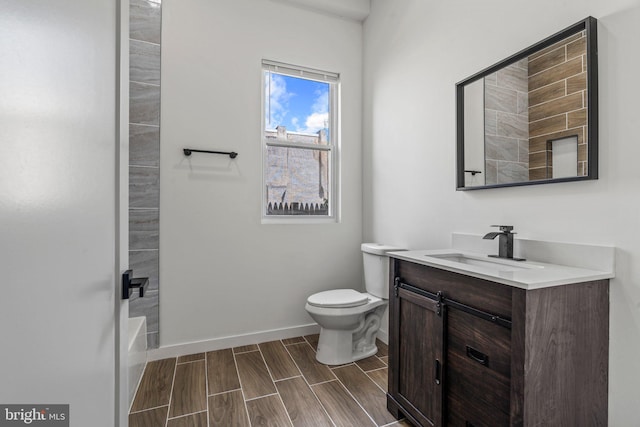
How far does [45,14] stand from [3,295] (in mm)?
377

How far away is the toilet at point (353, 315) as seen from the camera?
6.91 ft

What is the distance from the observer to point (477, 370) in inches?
45.9

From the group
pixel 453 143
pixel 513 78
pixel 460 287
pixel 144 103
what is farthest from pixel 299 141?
pixel 460 287

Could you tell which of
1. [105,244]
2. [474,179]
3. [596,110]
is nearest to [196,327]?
[105,244]

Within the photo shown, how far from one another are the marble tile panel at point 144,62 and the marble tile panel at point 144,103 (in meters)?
0.05

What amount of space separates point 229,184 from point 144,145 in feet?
2.13

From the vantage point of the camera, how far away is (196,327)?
2.34 meters

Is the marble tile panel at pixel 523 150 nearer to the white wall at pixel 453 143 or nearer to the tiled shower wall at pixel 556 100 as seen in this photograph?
the tiled shower wall at pixel 556 100

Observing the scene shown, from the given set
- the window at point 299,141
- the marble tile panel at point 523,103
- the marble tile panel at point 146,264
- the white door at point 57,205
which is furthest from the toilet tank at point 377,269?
the white door at point 57,205

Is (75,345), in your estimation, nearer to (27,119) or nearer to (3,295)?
(3,295)

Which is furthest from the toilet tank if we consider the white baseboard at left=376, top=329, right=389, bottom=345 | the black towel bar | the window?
the black towel bar

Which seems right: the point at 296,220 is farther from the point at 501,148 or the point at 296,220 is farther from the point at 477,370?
the point at 477,370

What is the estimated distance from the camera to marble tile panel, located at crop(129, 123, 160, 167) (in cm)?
217

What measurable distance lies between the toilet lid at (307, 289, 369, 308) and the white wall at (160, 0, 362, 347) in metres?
0.43
